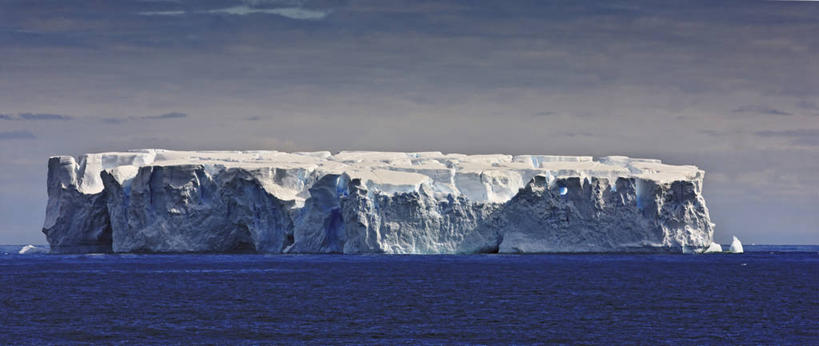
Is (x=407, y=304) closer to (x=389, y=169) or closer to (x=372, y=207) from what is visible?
(x=372, y=207)

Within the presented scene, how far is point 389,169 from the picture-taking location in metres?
48.3

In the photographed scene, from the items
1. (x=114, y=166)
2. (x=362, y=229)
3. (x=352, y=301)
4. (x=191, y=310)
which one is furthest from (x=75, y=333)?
(x=114, y=166)

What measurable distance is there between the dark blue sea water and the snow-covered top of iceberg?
564 cm

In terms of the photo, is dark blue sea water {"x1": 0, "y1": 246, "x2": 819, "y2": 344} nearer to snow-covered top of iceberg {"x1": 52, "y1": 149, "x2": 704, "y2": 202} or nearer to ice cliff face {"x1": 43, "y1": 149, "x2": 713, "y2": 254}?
ice cliff face {"x1": 43, "y1": 149, "x2": 713, "y2": 254}

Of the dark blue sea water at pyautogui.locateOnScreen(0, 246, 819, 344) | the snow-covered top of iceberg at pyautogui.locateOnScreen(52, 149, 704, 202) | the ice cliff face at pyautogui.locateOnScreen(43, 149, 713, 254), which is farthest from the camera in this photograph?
the snow-covered top of iceberg at pyautogui.locateOnScreen(52, 149, 704, 202)

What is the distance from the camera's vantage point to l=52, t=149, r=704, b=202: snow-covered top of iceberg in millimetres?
45969

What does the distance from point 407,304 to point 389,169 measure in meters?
22.8

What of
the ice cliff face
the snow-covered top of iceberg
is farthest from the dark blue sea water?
the snow-covered top of iceberg

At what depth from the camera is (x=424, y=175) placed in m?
47.6

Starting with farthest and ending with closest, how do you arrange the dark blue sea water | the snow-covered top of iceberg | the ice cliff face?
the snow-covered top of iceberg, the ice cliff face, the dark blue sea water

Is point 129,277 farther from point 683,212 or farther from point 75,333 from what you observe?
point 683,212

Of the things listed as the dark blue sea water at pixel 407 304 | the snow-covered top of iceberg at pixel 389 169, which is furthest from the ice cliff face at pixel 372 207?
the dark blue sea water at pixel 407 304

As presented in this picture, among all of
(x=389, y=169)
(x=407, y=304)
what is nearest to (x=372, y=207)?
(x=389, y=169)

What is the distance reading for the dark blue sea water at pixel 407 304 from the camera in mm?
20359
